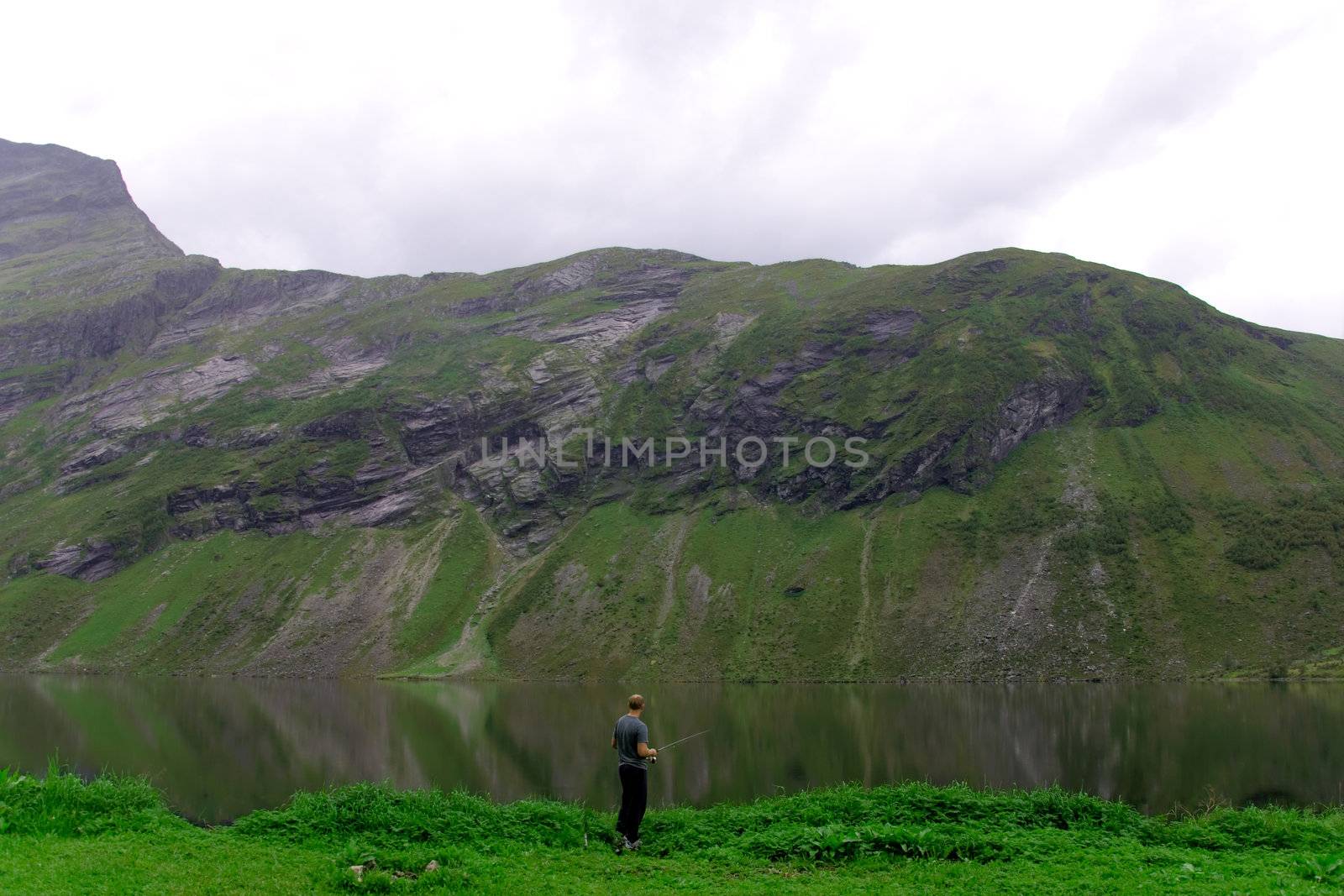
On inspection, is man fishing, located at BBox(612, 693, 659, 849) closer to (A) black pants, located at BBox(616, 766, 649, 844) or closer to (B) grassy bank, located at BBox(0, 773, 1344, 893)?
(A) black pants, located at BBox(616, 766, 649, 844)

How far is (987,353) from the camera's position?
144m

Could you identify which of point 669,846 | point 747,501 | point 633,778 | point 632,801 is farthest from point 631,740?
point 747,501

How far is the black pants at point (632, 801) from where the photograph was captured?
1619 cm

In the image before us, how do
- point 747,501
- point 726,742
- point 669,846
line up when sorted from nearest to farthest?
point 669,846
point 726,742
point 747,501

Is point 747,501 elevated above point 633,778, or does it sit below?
above

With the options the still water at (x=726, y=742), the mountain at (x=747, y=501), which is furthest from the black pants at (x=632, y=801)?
the mountain at (x=747, y=501)

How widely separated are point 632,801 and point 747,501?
4782 inches

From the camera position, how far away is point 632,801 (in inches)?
639

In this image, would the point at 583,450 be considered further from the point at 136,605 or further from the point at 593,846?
the point at 593,846

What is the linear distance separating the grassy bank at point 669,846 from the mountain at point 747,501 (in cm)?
7453

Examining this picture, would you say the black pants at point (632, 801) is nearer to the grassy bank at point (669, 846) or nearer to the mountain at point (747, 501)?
the grassy bank at point (669, 846)

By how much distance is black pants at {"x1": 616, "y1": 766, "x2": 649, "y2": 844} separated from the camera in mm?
16188

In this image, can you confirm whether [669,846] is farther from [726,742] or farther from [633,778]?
[726,742]

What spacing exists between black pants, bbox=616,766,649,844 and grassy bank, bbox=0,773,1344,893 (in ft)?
1.49
